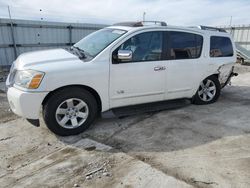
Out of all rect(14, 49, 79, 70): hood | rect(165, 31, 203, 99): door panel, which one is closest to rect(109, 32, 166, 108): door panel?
rect(165, 31, 203, 99): door panel

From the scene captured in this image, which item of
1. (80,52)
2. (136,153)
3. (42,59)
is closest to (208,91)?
(136,153)

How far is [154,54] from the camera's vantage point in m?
4.46

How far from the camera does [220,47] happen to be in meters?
5.59

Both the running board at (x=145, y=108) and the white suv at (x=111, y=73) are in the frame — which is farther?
the running board at (x=145, y=108)

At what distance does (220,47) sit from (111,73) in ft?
10.3

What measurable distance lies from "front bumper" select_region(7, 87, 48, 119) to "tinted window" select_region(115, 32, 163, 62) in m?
1.62

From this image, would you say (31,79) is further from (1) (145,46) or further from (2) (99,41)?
(1) (145,46)

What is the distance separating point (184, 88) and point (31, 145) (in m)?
3.25

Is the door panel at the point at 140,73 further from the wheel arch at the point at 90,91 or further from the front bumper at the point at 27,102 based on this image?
the front bumper at the point at 27,102

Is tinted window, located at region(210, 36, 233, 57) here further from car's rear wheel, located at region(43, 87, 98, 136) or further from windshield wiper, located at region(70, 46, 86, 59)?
car's rear wheel, located at region(43, 87, 98, 136)

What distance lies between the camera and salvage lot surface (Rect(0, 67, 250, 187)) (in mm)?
2779

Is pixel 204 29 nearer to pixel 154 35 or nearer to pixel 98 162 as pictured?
pixel 154 35

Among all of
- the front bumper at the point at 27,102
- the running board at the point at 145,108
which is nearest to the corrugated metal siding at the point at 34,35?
the front bumper at the point at 27,102

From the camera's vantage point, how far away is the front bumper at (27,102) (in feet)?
11.4
